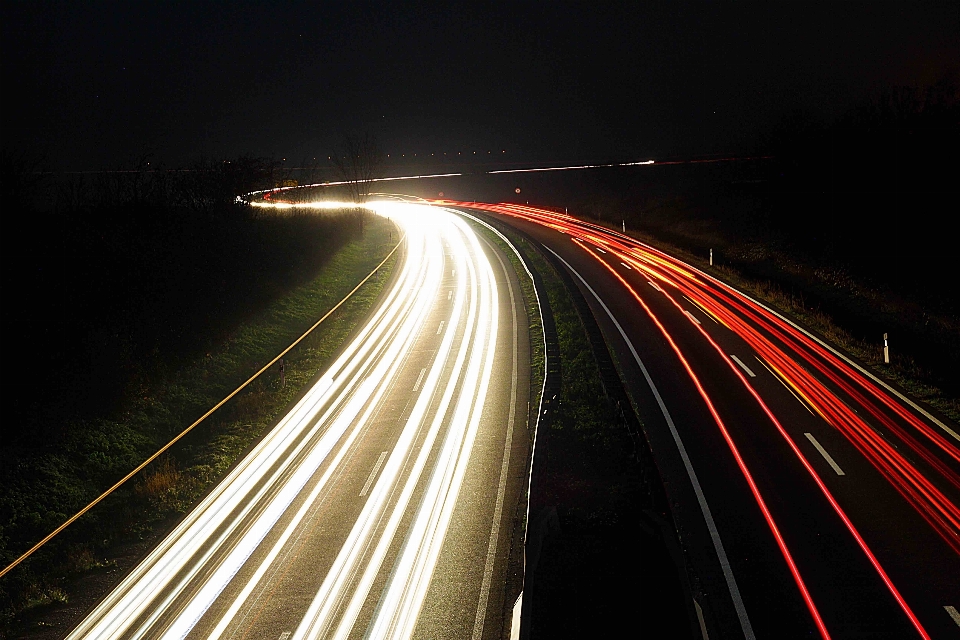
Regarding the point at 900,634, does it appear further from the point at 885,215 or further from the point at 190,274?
the point at 885,215

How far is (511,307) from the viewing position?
104 ft

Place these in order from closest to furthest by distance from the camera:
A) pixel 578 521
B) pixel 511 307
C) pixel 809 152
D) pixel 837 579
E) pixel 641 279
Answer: pixel 837 579, pixel 578 521, pixel 511 307, pixel 641 279, pixel 809 152

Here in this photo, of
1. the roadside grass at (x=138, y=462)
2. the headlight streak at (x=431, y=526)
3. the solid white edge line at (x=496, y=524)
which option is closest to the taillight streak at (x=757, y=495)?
the solid white edge line at (x=496, y=524)

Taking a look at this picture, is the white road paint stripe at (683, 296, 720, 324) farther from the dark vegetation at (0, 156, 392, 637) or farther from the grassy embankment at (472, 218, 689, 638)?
the dark vegetation at (0, 156, 392, 637)

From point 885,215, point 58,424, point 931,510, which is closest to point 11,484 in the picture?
point 58,424

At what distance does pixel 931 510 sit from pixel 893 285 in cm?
2892

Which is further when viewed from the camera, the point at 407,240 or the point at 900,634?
the point at 407,240

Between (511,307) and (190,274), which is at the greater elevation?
(190,274)

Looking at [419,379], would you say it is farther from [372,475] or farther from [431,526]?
[431,526]

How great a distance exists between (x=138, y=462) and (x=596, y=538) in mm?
10929

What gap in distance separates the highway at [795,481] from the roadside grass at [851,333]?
683 millimetres

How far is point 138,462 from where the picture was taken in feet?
53.5

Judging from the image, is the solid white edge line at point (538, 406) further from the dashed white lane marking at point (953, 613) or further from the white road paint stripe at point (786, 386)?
the white road paint stripe at point (786, 386)

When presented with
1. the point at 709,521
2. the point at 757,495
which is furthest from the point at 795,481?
the point at 709,521
